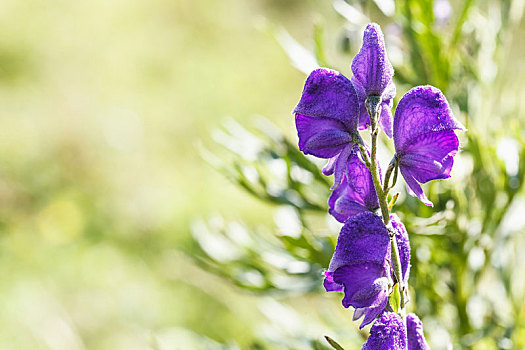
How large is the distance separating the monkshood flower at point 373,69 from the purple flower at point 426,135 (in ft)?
0.10

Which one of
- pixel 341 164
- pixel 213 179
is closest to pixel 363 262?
pixel 341 164

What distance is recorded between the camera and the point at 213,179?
3713mm

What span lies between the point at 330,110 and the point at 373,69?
0.06 m

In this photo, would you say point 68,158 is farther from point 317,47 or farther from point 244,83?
point 317,47

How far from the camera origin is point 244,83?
14.7 feet

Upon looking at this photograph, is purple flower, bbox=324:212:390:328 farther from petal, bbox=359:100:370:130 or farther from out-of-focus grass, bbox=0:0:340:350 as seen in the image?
out-of-focus grass, bbox=0:0:340:350

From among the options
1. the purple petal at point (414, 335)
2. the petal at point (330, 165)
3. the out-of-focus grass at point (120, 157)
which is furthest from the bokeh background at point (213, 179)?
the petal at point (330, 165)

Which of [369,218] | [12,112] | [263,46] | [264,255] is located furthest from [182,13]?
[369,218]

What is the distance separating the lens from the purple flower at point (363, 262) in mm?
666

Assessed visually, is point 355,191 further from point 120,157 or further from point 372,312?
point 120,157

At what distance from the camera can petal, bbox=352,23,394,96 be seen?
27.3 inches

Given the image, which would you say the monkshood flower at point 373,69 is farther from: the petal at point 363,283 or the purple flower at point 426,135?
the petal at point 363,283

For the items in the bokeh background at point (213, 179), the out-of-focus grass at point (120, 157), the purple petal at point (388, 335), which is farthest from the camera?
the out-of-focus grass at point (120, 157)

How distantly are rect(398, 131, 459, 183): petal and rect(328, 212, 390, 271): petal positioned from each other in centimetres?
8
